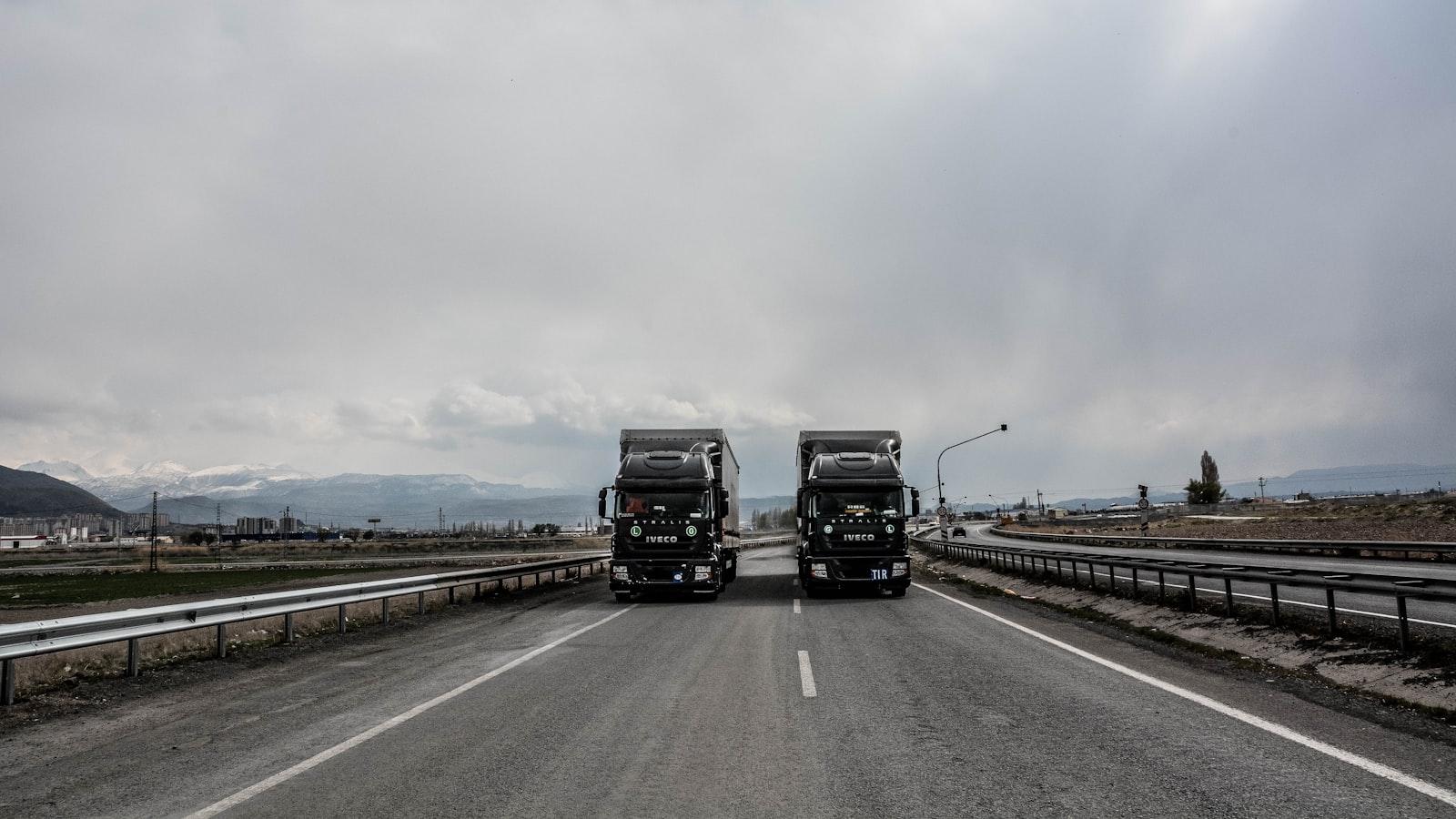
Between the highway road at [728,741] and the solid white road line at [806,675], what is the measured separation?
0.05 meters

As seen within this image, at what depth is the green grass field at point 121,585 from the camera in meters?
40.6

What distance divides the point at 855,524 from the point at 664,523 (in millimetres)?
4816

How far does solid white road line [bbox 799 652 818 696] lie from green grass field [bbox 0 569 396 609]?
106ft

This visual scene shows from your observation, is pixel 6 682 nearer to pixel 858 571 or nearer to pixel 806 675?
pixel 806 675

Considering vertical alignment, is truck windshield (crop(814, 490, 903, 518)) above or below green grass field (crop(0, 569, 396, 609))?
above

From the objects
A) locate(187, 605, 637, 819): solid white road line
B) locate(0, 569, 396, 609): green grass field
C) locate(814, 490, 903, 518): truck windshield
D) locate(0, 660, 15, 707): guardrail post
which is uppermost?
locate(814, 490, 903, 518): truck windshield

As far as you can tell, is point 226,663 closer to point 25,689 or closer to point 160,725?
point 25,689

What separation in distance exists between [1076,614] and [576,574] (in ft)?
67.3

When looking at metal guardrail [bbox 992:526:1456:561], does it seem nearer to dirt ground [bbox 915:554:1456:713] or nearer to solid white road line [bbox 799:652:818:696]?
dirt ground [bbox 915:554:1456:713]

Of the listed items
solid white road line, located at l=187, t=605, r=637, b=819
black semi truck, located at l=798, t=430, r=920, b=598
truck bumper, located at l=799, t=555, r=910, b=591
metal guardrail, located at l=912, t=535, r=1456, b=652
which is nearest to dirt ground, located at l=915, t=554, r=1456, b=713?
metal guardrail, located at l=912, t=535, r=1456, b=652

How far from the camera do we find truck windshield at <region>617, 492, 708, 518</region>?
63.4 feet

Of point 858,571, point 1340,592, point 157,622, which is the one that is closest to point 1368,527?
point 1340,592

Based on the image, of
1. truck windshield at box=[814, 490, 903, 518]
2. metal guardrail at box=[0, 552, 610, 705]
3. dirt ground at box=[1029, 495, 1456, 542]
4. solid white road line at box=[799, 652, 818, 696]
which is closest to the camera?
solid white road line at box=[799, 652, 818, 696]

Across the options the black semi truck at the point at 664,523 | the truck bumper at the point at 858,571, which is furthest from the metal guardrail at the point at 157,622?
the truck bumper at the point at 858,571
